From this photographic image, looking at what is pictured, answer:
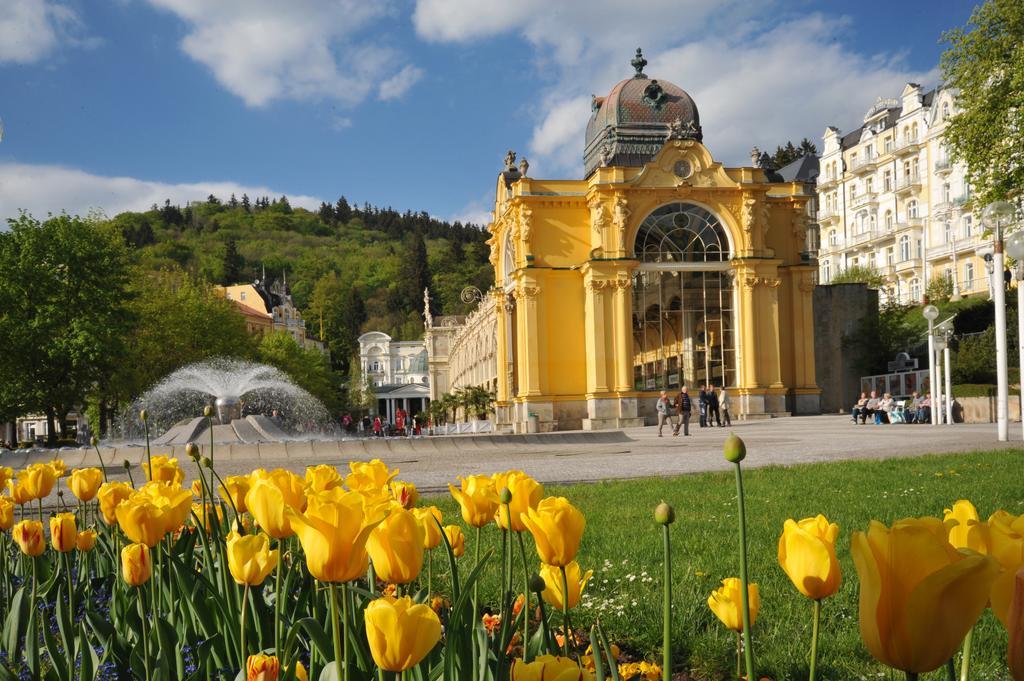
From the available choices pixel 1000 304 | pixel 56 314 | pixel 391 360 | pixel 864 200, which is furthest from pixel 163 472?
pixel 391 360

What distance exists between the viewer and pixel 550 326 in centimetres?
4259

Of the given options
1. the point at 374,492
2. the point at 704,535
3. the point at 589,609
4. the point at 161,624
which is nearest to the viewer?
the point at 374,492

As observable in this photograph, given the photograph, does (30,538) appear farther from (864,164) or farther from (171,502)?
(864,164)

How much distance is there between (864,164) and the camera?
74688mm

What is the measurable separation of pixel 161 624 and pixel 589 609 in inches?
118

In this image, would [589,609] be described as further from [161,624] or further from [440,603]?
[161,624]

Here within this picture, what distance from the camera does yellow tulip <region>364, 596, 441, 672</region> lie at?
1436 mm

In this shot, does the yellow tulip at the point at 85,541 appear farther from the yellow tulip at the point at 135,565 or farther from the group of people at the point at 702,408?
the group of people at the point at 702,408

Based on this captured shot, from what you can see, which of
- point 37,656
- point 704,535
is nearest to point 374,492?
point 37,656

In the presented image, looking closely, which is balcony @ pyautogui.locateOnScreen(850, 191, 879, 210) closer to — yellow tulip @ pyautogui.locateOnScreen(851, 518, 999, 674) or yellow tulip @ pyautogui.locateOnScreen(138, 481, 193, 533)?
yellow tulip @ pyautogui.locateOnScreen(138, 481, 193, 533)

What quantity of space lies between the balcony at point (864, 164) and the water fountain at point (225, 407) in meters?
49.7

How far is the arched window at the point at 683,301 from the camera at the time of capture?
41.6m

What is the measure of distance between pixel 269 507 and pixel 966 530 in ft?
5.58

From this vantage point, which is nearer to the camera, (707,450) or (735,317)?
(707,450)
